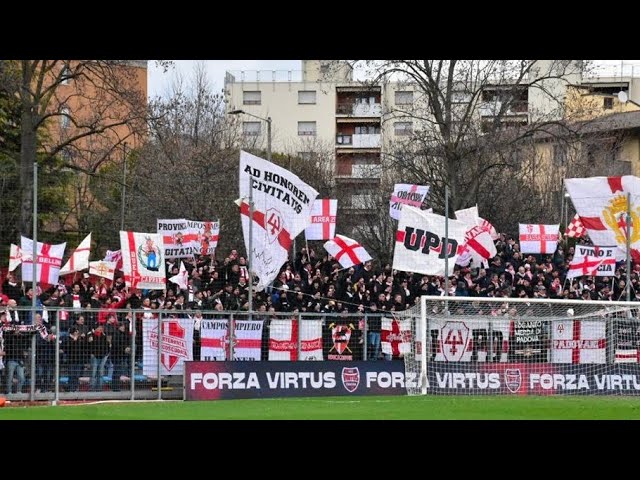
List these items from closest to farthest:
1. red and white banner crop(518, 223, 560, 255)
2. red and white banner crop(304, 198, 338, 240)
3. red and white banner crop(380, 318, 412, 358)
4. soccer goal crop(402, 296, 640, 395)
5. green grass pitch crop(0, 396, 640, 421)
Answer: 1. green grass pitch crop(0, 396, 640, 421)
2. soccer goal crop(402, 296, 640, 395)
3. red and white banner crop(380, 318, 412, 358)
4. red and white banner crop(304, 198, 338, 240)
5. red and white banner crop(518, 223, 560, 255)

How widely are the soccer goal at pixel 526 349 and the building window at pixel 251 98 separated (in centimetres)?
6499

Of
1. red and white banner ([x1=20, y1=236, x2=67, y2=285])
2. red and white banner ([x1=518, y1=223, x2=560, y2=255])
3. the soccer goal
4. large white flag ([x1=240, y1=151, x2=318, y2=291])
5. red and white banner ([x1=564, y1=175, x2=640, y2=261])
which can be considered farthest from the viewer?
red and white banner ([x1=518, y1=223, x2=560, y2=255])

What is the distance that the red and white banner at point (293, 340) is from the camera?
26328 mm

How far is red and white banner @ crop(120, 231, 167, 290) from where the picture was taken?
2669 centimetres

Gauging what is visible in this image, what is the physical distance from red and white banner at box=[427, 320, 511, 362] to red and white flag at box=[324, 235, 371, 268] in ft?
13.7

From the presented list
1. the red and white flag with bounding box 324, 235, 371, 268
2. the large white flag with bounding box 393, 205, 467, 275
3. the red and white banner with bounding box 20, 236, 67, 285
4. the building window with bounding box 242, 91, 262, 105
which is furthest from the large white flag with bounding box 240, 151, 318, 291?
the building window with bounding box 242, 91, 262, 105

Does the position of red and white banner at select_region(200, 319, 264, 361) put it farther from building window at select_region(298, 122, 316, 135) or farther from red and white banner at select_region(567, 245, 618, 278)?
building window at select_region(298, 122, 316, 135)

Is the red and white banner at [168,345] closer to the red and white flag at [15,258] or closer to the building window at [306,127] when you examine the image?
the red and white flag at [15,258]

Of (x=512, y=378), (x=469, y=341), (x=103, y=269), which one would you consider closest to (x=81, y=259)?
(x=103, y=269)

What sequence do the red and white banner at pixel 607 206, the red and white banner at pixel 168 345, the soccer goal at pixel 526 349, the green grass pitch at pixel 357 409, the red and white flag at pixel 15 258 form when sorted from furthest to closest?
the red and white banner at pixel 607 206 → the red and white flag at pixel 15 258 → the soccer goal at pixel 526 349 → the red and white banner at pixel 168 345 → the green grass pitch at pixel 357 409

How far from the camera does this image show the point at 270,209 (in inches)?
1078

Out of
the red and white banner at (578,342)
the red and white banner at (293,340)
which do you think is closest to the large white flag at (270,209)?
the red and white banner at (293,340)

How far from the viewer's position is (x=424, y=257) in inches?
1106

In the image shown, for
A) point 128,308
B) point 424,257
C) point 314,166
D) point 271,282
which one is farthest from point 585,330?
point 314,166
